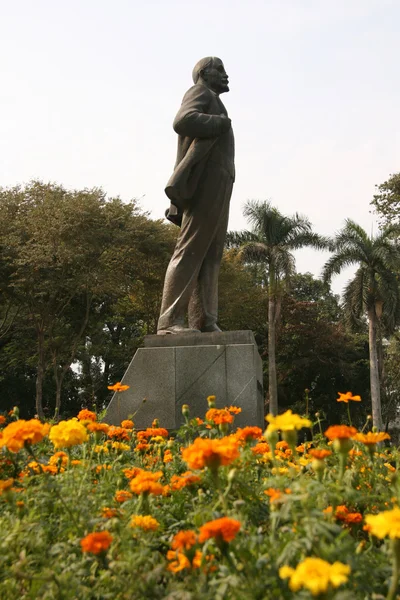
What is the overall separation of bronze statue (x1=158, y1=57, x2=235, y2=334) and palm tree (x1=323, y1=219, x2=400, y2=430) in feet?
67.0

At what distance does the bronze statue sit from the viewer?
641cm

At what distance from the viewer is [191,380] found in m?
5.88

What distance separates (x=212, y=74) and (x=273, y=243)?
19508 millimetres

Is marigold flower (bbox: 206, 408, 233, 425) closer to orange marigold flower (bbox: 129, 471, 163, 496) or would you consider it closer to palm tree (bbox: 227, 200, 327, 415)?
orange marigold flower (bbox: 129, 471, 163, 496)

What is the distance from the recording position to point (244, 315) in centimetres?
2662

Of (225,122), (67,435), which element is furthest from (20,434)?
(225,122)

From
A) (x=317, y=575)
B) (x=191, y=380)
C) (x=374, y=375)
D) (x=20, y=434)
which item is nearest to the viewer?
(x=317, y=575)

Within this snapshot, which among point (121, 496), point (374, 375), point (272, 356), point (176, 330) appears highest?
point (272, 356)

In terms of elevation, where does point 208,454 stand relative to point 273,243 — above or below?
below

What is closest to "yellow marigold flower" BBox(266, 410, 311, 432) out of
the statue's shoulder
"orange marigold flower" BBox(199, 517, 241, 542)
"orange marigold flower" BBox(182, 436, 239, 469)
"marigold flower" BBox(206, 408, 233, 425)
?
"orange marigold flower" BBox(182, 436, 239, 469)

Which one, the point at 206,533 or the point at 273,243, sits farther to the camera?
the point at 273,243

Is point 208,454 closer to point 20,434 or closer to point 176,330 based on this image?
point 20,434

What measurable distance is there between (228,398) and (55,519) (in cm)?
340

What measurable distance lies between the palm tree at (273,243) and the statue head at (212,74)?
1855 centimetres
